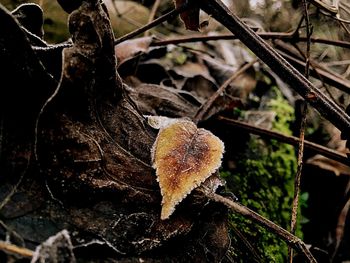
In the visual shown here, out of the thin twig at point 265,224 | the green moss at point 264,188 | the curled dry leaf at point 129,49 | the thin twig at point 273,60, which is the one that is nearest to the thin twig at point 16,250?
the thin twig at point 265,224

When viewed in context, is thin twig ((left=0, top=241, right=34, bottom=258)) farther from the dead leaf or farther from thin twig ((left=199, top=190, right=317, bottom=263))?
the dead leaf

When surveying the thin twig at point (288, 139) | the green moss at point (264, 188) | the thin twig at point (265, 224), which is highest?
the thin twig at point (265, 224)

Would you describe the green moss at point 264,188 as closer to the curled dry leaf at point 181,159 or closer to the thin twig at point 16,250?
the curled dry leaf at point 181,159

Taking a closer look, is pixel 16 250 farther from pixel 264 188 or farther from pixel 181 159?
pixel 264 188

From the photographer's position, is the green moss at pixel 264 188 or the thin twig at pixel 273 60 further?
the green moss at pixel 264 188

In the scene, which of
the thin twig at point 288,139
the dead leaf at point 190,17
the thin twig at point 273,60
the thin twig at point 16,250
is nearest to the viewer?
the thin twig at point 16,250

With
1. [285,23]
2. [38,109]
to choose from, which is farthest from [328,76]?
[285,23]

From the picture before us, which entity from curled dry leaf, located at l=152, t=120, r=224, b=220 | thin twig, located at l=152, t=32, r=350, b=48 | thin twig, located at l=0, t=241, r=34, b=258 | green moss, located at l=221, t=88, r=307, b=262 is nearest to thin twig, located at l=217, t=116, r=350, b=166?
green moss, located at l=221, t=88, r=307, b=262
